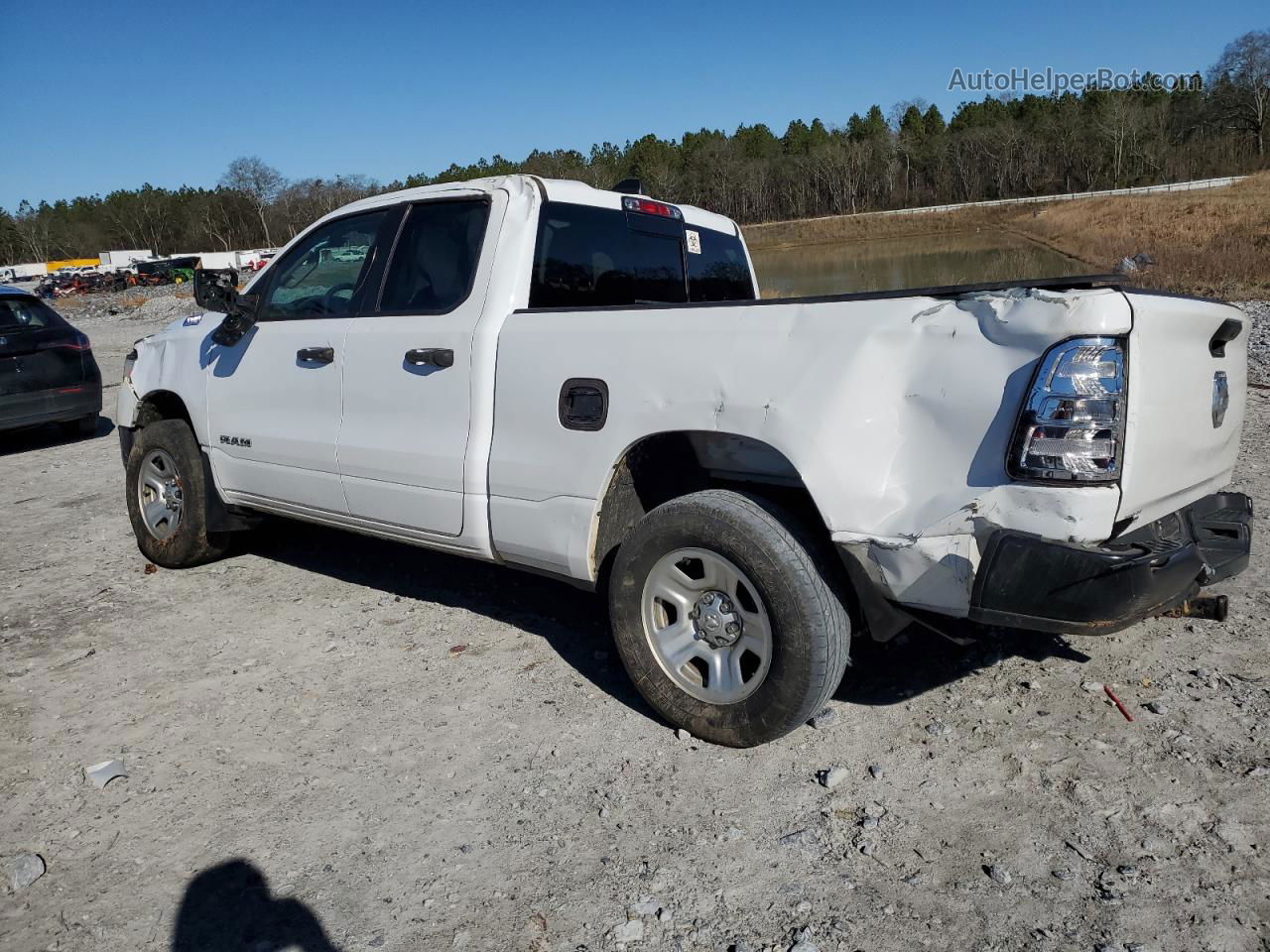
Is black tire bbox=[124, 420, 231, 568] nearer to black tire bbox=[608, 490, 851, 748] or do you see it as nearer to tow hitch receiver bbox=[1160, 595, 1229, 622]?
black tire bbox=[608, 490, 851, 748]

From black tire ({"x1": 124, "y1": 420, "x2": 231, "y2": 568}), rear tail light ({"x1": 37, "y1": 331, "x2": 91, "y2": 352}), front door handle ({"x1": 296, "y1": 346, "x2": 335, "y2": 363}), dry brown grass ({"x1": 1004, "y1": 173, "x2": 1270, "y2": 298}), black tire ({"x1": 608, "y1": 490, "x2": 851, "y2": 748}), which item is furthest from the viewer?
dry brown grass ({"x1": 1004, "y1": 173, "x2": 1270, "y2": 298})

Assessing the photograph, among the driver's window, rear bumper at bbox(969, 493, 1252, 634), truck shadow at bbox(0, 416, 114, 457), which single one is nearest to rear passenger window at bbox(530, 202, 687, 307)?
the driver's window

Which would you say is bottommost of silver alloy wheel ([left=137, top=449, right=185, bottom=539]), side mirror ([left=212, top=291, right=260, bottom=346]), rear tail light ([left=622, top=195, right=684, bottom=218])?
silver alloy wheel ([left=137, top=449, right=185, bottom=539])

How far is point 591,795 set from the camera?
3.05 metres

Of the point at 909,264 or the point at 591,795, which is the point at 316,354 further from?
the point at 909,264

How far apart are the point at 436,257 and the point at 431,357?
546mm

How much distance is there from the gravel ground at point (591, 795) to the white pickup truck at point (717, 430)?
41cm

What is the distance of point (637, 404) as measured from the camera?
3.24 metres

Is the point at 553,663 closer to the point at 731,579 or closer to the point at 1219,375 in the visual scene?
the point at 731,579

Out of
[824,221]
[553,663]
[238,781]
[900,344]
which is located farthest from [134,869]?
[824,221]

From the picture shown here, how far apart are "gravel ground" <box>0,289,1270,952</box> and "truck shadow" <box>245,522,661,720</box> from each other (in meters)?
0.04

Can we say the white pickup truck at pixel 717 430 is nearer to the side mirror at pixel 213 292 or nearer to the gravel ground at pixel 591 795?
the side mirror at pixel 213 292

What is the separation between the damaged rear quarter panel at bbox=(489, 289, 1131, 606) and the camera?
250cm

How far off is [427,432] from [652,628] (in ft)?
4.30
